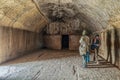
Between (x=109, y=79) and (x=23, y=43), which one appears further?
(x=23, y=43)

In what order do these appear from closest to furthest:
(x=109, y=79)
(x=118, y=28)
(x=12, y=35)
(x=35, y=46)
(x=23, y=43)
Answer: (x=109, y=79) → (x=118, y=28) → (x=12, y=35) → (x=23, y=43) → (x=35, y=46)

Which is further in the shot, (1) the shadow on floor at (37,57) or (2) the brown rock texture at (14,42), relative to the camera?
(1) the shadow on floor at (37,57)

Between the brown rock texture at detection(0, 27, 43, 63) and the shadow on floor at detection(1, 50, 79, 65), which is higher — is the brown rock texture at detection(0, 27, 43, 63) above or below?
above

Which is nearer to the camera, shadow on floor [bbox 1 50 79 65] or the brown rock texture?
the brown rock texture

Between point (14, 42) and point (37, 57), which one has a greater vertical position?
point (14, 42)

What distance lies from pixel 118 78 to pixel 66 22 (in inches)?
446

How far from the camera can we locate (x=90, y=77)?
5859 millimetres

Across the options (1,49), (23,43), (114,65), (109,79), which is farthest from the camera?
(23,43)

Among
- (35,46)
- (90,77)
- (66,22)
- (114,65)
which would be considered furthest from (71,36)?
(90,77)

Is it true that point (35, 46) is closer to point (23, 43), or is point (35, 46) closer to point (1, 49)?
point (23, 43)

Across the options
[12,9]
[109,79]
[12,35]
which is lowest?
[109,79]

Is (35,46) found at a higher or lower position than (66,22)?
lower

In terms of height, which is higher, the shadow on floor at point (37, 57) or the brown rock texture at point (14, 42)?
the brown rock texture at point (14, 42)

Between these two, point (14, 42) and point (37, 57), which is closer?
point (14, 42)
